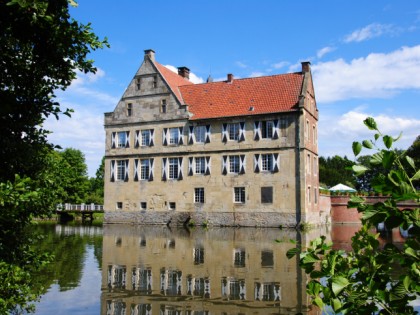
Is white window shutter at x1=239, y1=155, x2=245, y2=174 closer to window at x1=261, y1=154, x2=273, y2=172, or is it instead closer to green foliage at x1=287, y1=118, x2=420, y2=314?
window at x1=261, y1=154, x2=273, y2=172

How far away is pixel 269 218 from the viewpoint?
3372cm

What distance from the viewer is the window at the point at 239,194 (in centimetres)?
3500

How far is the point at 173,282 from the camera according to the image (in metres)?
11.8

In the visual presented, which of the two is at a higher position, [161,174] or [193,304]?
[161,174]

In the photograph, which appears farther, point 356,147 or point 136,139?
point 136,139

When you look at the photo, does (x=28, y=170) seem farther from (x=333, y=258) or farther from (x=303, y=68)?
(x=303, y=68)

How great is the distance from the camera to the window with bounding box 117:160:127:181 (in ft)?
131

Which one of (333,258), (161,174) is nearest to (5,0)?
(333,258)

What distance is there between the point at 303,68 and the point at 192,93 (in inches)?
388

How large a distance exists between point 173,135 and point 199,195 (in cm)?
556

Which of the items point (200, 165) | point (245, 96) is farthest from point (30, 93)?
point (245, 96)

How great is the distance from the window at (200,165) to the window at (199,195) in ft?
4.58

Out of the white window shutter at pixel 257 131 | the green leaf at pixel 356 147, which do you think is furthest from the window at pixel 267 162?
the green leaf at pixel 356 147

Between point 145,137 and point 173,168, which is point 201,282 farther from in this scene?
point 145,137
